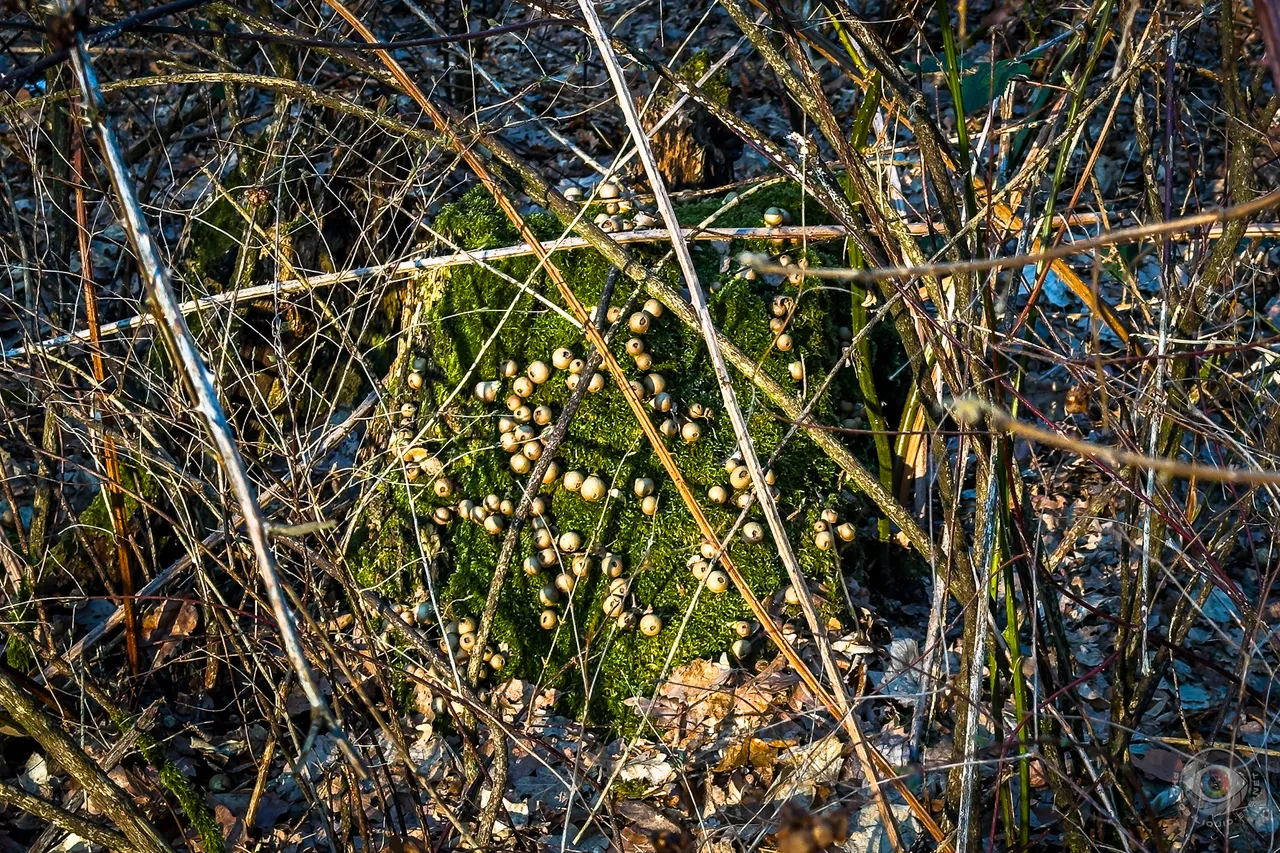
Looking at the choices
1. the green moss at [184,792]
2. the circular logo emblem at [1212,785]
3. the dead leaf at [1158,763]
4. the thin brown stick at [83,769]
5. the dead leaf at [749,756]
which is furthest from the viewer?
the dead leaf at [749,756]

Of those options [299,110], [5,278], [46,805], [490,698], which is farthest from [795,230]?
[5,278]

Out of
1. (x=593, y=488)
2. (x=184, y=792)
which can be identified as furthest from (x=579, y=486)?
(x=184, y=792)

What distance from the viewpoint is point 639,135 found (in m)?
1.79

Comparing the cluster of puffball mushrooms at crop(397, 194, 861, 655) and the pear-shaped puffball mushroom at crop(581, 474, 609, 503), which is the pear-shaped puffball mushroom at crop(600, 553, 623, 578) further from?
the pear-shaped puffball mushroom at crop(581, 474, 609, 503)

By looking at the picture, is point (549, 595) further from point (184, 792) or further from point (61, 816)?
point (61, 816)

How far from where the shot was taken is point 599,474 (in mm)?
3092

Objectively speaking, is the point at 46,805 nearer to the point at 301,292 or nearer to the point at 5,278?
the point at 301,292

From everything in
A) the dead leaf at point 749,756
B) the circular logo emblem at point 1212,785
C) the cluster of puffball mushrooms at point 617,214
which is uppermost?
the cluster of puffball mushrooms at point 617,214

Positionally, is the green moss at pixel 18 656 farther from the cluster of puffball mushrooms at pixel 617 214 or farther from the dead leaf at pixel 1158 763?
the dead leaf at pixel 1158 763

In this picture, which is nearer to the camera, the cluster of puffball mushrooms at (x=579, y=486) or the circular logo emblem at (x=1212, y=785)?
the circular logo emblem at (x=1212, y=785)

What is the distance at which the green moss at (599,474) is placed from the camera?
300 cm

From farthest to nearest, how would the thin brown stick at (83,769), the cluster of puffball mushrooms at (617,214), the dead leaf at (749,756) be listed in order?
the cluster of puffball mushrooms at (617,214) < the dead leaf at (749,756) < the thin brown stick at (83,769)

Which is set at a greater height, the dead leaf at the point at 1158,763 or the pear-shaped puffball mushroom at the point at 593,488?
the pear-shaped puffball mushroom at the point at 593,488

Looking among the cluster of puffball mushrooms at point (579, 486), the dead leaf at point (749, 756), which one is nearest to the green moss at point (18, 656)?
the cluster of puffball mushrooms at point (579, 486)
